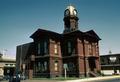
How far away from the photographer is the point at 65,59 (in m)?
48.0

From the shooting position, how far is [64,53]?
1908 inches

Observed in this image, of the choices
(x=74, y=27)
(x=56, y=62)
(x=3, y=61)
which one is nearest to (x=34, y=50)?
(x=56, y=62)

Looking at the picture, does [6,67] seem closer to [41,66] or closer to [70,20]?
[41,66]

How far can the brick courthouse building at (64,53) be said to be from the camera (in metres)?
46.0

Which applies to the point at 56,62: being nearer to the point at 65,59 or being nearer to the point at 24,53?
the point at 65,59

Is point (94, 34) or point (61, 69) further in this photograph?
point (94, 34)

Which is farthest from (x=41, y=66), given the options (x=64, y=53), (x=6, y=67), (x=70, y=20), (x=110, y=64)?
(x=110, y=64)

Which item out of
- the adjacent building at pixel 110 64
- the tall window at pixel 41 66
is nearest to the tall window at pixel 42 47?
the tall window at pixel 41 66

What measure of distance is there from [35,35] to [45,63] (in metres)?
7.49

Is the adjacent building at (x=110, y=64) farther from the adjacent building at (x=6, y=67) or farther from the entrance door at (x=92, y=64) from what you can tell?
the adjacent building at (x=6, y=67)

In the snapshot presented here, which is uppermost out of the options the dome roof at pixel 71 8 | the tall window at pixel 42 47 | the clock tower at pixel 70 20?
the dome roof at pixel 71 8

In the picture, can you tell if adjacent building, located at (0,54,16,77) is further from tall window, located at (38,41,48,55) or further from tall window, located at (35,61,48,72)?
tall window, located at (38,41,48,55)

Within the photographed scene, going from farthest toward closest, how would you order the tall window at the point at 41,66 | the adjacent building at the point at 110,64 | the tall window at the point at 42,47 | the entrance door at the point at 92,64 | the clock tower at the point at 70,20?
the adjacent building at the point at 110,64 < the clock tower at the point at 70,20 < the entrance door at the point at 92,64 < the tall window at the point at 42,47 < the tall window at the point at 41,66

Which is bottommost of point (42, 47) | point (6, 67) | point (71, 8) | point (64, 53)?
point (6, 67)
